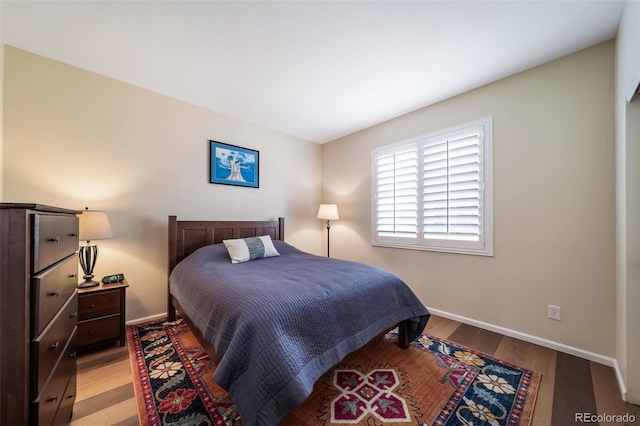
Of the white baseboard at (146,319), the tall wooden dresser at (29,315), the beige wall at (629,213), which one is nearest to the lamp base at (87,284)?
the white baseboard at (146,319)

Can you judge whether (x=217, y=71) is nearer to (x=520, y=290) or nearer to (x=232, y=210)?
(x=232, y=210)

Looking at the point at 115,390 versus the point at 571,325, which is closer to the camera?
the point at 115,390

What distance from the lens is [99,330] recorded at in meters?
2.02

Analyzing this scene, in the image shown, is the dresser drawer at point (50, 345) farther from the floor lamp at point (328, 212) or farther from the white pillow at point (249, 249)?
the floor lamp at point (328, 212)

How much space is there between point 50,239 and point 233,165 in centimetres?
241

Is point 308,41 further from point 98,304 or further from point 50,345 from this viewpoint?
point 98,304

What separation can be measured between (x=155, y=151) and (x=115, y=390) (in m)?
2.20

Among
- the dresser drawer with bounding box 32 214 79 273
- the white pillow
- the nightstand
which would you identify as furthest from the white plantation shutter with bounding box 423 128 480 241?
the nightstand

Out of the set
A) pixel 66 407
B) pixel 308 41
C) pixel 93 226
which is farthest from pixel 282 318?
pixel 308 41

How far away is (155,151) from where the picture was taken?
106 inches

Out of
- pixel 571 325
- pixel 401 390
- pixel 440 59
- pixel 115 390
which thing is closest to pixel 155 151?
pixel 115 390

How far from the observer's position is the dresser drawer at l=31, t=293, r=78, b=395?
2.80 ft

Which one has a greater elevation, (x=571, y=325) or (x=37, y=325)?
(x=37, y=325)

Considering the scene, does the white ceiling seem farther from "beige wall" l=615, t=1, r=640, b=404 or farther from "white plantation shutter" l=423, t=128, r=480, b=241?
"white plantation shutter" l=423, t=128, r=480, b=241
